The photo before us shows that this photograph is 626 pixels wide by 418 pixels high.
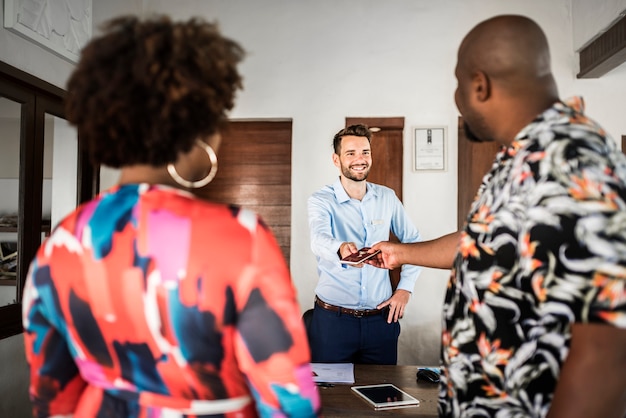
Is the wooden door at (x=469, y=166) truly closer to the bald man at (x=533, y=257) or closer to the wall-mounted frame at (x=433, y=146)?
the wall-mounted frame at (x=433, y=146)

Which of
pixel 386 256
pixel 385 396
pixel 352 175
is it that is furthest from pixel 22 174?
pixel 385 396

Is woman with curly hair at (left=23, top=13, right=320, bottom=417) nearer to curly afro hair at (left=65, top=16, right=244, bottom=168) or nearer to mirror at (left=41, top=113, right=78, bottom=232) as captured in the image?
curly afro hair at (left=65, top=16, right=244, bottom=168)

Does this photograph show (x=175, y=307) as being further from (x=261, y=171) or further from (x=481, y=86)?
(x=261, y=171)

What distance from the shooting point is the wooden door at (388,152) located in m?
4.24

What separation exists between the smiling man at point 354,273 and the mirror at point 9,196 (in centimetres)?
193

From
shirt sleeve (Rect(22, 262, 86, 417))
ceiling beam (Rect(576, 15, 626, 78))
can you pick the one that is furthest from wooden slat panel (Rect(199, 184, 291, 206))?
shirt sleeve (Rect(22, 262, 86, 417))

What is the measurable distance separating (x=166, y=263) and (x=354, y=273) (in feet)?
8.16

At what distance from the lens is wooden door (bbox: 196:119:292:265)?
4441 mm

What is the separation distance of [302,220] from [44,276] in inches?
136

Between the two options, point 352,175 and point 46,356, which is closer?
point 46,356

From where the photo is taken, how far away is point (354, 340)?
10.1ft

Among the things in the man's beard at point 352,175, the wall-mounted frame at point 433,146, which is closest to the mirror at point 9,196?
the man's beard at point 352,175

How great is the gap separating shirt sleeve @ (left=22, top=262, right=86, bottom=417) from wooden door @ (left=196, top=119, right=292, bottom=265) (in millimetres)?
3415

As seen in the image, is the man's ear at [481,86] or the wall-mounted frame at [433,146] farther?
the wall-mounted frame at [433,146]
